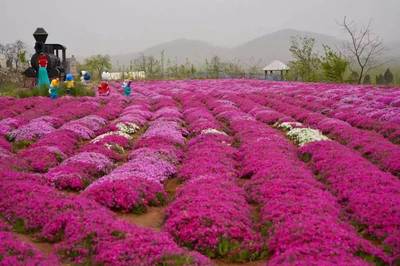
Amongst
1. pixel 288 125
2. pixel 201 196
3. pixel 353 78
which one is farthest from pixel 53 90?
pixel 353 78

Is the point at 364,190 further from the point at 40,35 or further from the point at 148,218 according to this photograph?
the point at 40,35

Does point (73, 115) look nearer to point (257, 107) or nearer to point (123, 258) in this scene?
point (257, 107)

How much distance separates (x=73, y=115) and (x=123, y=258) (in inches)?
788

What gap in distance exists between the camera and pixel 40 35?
1610 inches

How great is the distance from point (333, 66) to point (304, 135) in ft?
147

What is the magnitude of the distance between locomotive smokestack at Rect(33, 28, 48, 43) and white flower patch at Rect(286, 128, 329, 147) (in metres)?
28.4

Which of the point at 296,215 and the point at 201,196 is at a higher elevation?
the point at 201,196

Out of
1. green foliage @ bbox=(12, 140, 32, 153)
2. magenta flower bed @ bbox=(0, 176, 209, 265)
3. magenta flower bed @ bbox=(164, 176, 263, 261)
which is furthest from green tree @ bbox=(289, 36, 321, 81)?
magenta flower bed @ bbox=(0, 176, 209, 265)

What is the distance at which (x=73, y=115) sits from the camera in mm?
26844

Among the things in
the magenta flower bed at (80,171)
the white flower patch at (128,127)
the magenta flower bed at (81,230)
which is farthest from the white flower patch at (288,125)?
the magenta flower bed at (81,230)

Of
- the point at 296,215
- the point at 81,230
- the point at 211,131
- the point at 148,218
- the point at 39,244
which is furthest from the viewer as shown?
the point at 211,131

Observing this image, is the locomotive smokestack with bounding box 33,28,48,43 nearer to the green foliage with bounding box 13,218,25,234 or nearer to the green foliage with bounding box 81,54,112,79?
the green foliage with bounding box 13,218,25,234

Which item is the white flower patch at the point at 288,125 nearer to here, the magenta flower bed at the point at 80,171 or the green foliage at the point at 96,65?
the magenta flower bed at the point at 80,171

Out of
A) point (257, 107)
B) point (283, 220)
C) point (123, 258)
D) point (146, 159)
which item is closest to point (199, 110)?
point (257, 107)
